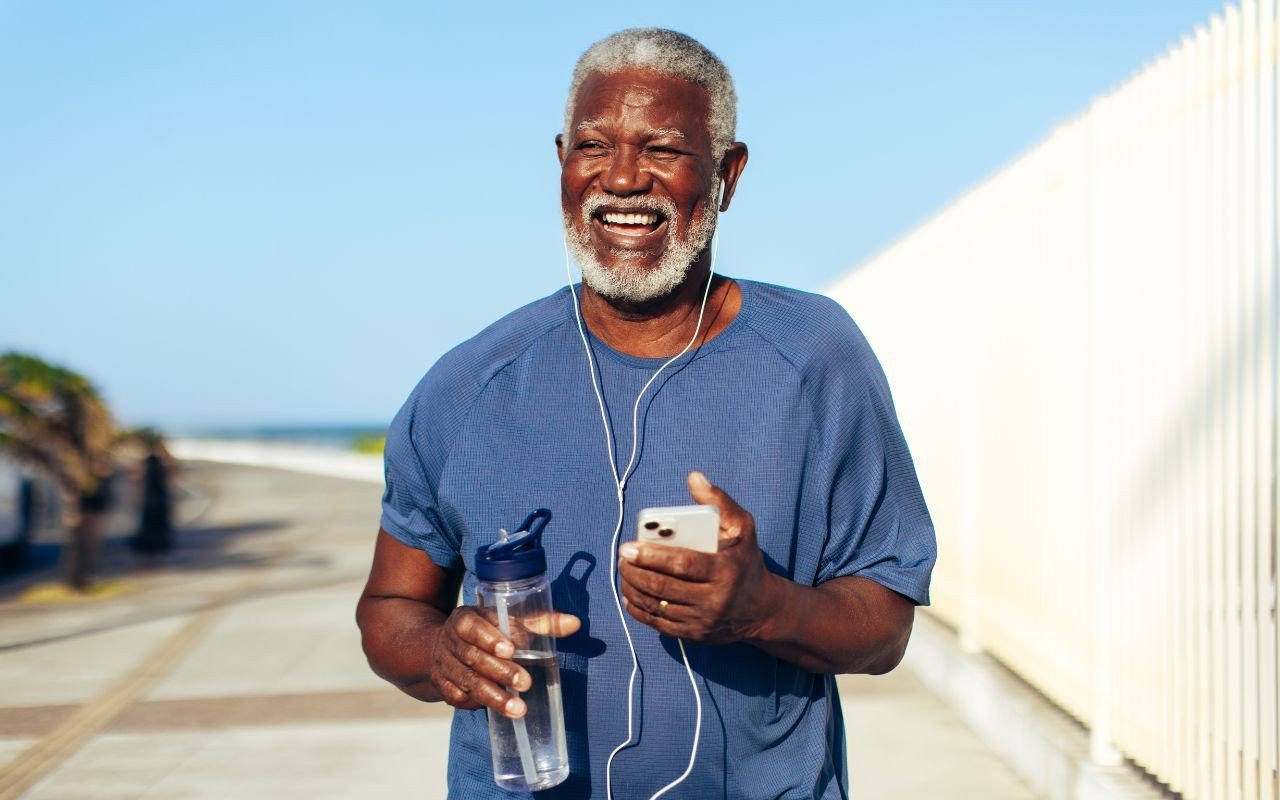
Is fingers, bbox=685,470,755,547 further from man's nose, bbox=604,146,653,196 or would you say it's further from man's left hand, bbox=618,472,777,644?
man's nose, bbox=604,146,653,196

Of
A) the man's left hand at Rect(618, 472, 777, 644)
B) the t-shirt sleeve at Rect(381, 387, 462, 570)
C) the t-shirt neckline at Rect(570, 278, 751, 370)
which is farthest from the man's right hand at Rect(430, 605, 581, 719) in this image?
the t-shirt neckline at Rect(570, 278, 751, 370)

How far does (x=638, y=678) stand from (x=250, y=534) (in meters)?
17.6

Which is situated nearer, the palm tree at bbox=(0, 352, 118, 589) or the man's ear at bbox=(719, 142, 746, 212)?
the man's ear at bbox=(719, 142, 746, 212)

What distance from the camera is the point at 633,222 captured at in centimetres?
220

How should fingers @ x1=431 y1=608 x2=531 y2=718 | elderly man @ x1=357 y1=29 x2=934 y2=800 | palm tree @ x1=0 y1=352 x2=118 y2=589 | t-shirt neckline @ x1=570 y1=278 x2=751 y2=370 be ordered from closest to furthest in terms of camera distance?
fingers @ x1=431 y1=608 x2=531 y2=718
elderly man @ x1=357 y1=29 x2=934 y2=800
t-shirt neckline @ x1=570 y1=278 x2=751 y2=370
palm tree @ x1=0 y1=352 x2=118 y2=589

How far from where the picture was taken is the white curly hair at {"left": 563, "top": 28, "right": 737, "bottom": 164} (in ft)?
7.16

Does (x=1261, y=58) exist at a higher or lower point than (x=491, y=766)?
higher

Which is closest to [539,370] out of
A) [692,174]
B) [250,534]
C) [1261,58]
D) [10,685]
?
[692,174]

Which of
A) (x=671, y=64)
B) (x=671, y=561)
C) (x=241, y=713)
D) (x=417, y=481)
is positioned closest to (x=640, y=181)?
(x=671, y=64)

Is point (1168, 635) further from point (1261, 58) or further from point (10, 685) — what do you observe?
point (10, 685)

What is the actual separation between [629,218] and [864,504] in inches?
22.8

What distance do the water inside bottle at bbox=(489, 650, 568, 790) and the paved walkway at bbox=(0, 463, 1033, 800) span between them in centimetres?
375

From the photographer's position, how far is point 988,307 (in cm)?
658

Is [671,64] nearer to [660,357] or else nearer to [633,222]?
[633,222]
